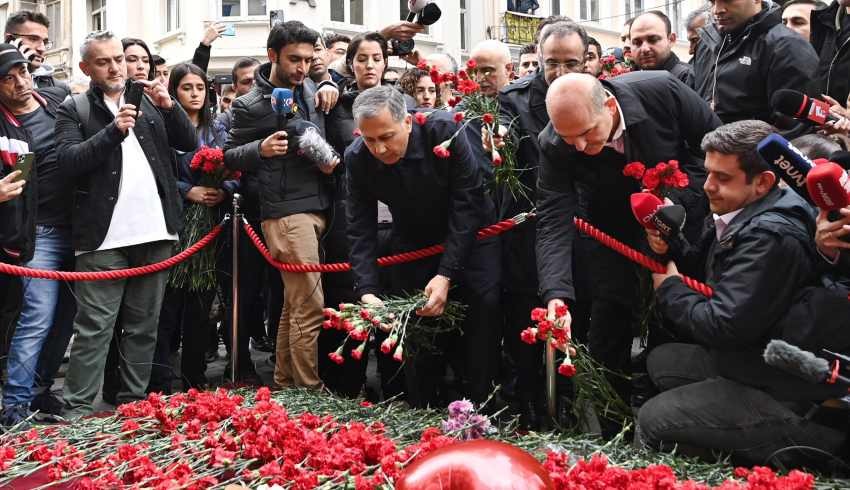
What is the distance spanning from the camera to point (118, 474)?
3.42m

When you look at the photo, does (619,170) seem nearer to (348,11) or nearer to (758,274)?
(758,274)

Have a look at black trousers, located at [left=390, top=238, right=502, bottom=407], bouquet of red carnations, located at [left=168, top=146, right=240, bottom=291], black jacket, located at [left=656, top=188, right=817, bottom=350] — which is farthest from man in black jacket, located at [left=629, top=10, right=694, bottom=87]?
bouquet of red carnations, located at [left=168, top=146, right=240, bottom=291]

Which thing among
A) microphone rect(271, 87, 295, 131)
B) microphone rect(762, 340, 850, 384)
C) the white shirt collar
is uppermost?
microphone rect(271, 87, 295, 131)

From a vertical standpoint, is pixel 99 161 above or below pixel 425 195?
above

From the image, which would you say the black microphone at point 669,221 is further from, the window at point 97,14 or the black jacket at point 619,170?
the window at point 97,14

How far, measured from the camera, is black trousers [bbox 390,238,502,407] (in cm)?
474

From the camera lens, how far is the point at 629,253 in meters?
4.11

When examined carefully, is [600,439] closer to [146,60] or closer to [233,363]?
[233,363]

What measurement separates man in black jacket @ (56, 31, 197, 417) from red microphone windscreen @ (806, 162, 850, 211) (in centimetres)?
368

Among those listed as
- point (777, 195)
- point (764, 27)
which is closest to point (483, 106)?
point (764, 27)

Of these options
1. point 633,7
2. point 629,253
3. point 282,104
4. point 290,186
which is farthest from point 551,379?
point 633,7

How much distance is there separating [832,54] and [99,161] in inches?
161

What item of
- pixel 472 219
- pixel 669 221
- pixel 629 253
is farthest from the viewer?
pixel 472 219

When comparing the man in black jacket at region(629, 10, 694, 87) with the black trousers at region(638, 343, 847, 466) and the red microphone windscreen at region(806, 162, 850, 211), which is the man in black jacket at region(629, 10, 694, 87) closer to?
the black trousers at region(638, 343, 847, 466)
